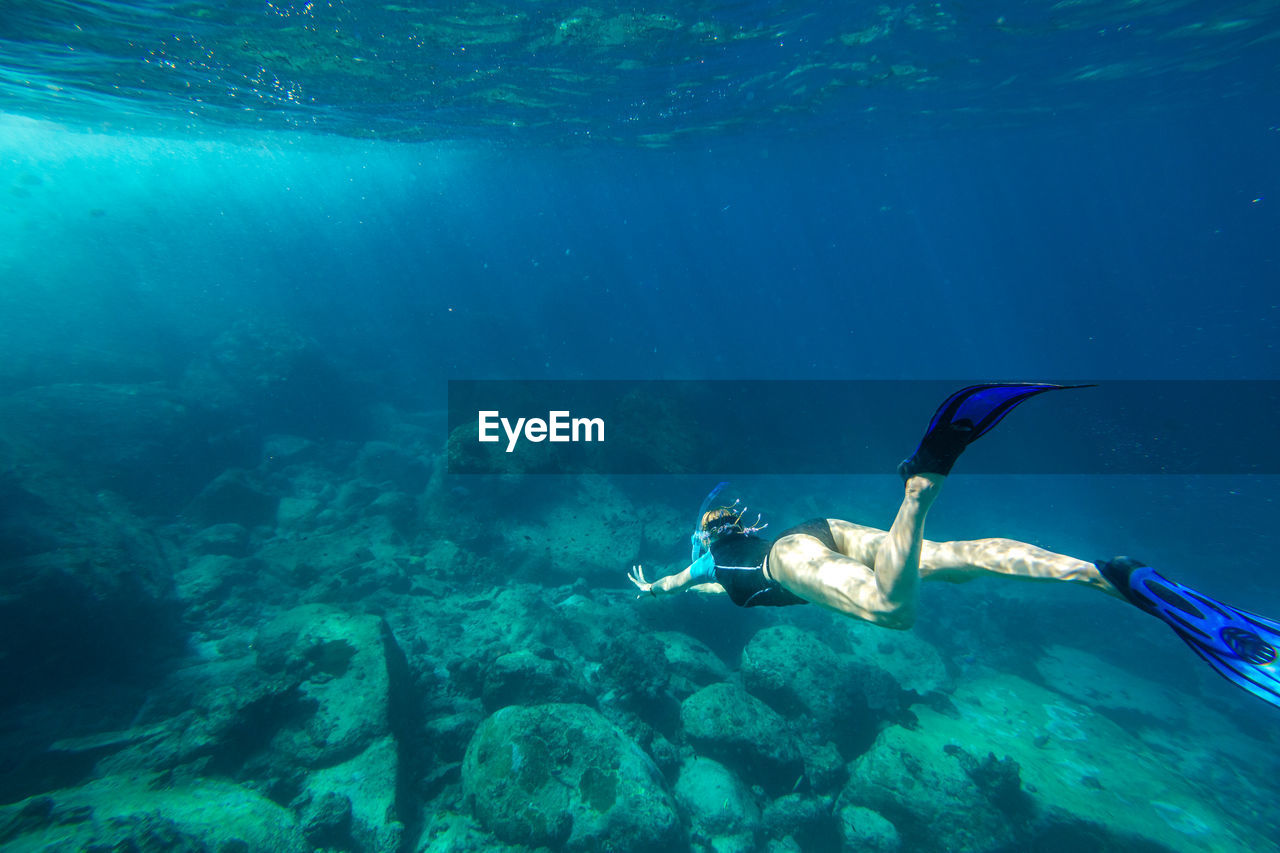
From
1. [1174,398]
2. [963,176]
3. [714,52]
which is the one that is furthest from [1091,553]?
[963,176]

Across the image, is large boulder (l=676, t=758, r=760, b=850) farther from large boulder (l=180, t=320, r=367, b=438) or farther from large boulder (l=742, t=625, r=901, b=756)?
large boulder (l=180, t=320, r=367, b=438)

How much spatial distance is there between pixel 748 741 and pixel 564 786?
266cm

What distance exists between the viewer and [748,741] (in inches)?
265

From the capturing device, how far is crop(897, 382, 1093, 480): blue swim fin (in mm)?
2676

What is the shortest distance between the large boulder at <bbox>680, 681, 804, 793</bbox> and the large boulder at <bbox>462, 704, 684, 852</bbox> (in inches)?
47.7

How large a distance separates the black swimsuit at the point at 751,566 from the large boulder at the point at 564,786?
2.63m

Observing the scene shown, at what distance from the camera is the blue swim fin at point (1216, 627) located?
2658mm

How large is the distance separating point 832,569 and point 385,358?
111 ft

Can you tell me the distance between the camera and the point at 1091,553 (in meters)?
19.5

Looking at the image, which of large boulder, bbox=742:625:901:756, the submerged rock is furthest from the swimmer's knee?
large boulder, bbox=742:625:901:756

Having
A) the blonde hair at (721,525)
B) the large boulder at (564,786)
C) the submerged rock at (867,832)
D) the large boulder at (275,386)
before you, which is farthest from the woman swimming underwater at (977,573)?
the large boulder at (275,386)

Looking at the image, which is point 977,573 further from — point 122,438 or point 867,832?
point 122,438

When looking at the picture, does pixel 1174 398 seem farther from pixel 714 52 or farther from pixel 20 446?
pixel 20 446

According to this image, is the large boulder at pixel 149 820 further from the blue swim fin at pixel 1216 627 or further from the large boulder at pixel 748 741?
the blue swim fin at pixel 1216 627
